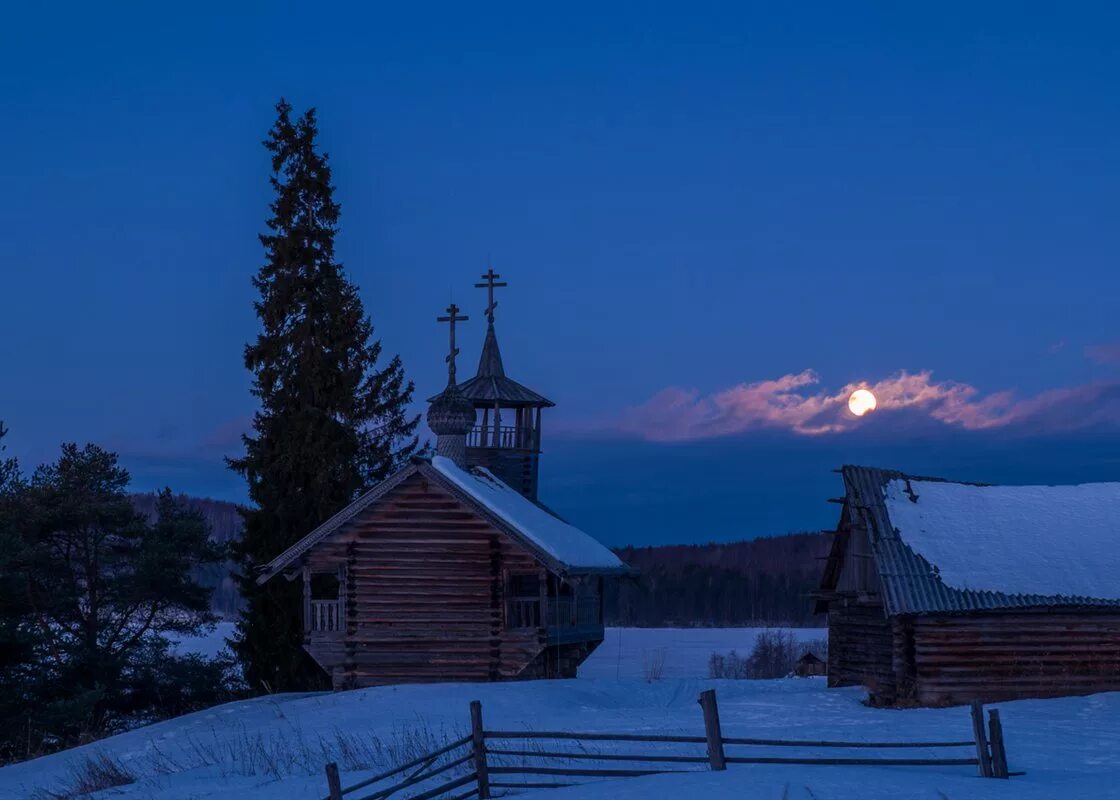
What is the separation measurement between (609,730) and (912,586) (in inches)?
370

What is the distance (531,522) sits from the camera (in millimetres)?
34531

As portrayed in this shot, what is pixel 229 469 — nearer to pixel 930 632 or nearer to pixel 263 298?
pixel 263 298

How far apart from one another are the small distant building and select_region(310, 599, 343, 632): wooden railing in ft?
104

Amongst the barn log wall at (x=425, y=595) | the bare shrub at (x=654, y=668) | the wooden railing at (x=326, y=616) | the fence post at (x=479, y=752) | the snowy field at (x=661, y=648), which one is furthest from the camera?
the snowy field at (x=661, y=648)

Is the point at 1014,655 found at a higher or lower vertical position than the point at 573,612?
lower

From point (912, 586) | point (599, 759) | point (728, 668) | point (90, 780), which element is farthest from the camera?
point (728, 668)

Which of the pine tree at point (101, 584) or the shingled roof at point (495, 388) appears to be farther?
the shingled roof at point (495, 388)

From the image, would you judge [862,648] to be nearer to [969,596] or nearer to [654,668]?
[969,596]

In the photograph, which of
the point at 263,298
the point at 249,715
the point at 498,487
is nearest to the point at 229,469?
the point at 263,298

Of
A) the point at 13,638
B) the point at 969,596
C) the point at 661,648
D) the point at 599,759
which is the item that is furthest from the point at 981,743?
the point at 661,648

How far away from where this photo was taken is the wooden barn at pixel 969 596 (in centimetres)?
3056

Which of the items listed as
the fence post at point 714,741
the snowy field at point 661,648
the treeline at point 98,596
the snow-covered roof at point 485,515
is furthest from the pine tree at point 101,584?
the fence post at point 714,741

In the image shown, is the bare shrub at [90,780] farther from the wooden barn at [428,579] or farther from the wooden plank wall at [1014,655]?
the wooden plank wall at [1014,655]

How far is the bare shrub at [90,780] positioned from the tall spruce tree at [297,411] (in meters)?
12.8
